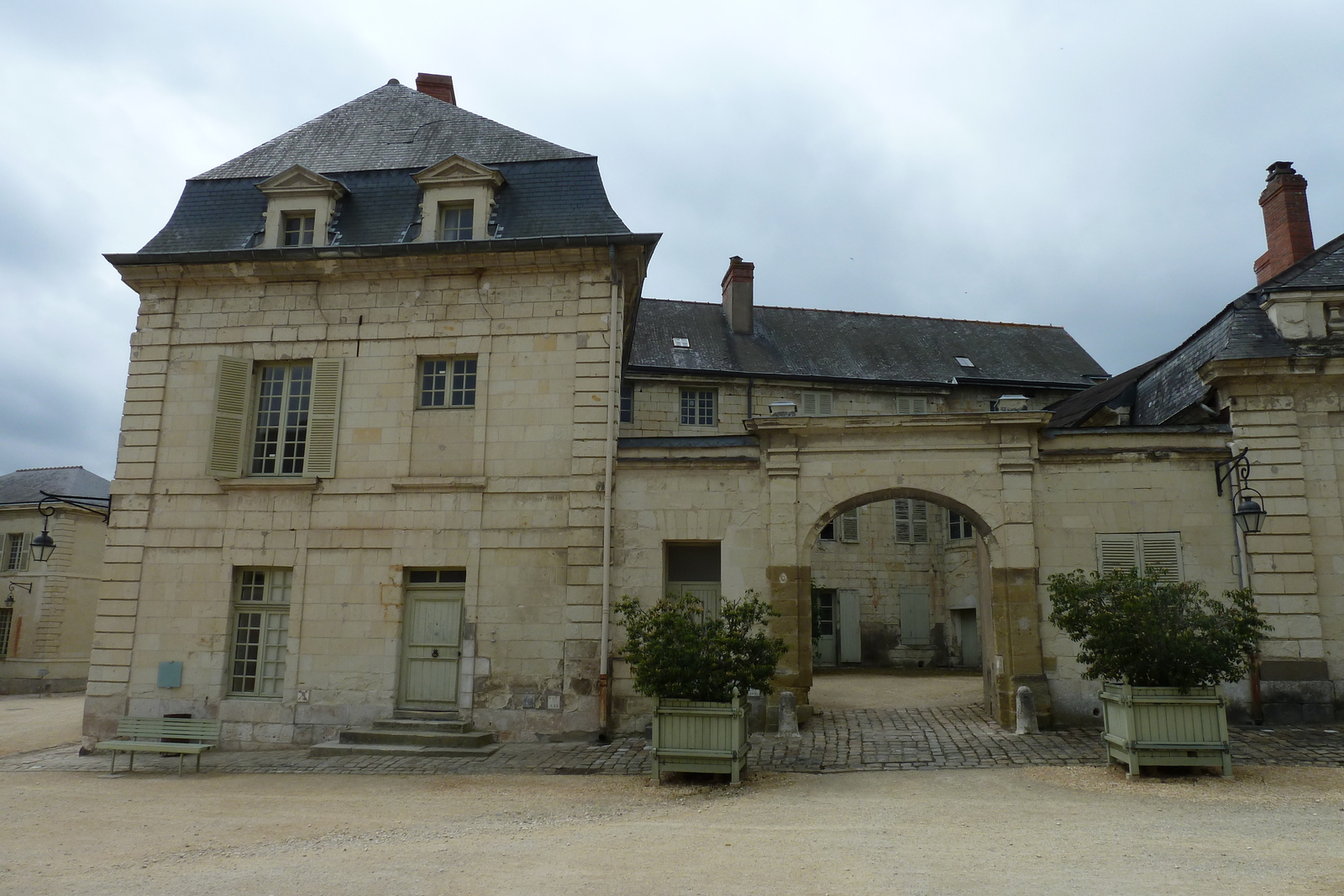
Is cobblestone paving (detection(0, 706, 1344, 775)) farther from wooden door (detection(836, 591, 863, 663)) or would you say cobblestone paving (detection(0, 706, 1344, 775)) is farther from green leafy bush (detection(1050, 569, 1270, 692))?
wooden door (detection(836, 591, 863, 663))

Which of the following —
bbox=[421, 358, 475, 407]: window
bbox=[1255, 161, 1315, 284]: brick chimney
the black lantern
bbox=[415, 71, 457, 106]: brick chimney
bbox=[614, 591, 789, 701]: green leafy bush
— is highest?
bbox=[415, 71, 457, 106]: brick chimney

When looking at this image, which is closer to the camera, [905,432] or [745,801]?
Result: [745,801]

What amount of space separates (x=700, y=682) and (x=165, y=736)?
677cm

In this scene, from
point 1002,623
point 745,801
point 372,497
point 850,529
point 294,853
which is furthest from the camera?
point 850,529

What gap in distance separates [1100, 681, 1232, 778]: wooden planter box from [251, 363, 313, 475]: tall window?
9904mm

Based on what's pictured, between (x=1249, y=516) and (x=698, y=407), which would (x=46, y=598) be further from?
(x=1249, y=516)

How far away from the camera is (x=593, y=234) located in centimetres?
1111

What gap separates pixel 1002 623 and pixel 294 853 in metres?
7.74

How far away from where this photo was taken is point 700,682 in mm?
7973

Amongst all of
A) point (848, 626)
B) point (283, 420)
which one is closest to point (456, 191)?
point (283, 420)

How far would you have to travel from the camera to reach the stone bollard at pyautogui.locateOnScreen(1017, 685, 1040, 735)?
9641 millimetres

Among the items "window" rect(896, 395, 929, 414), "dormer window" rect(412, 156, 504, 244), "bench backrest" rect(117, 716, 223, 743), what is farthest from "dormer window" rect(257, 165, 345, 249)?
"window" rect(896, 395, 929, 414)

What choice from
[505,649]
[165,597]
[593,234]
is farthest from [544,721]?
[593,234]

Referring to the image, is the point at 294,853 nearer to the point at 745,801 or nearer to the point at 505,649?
the point at 745,801
